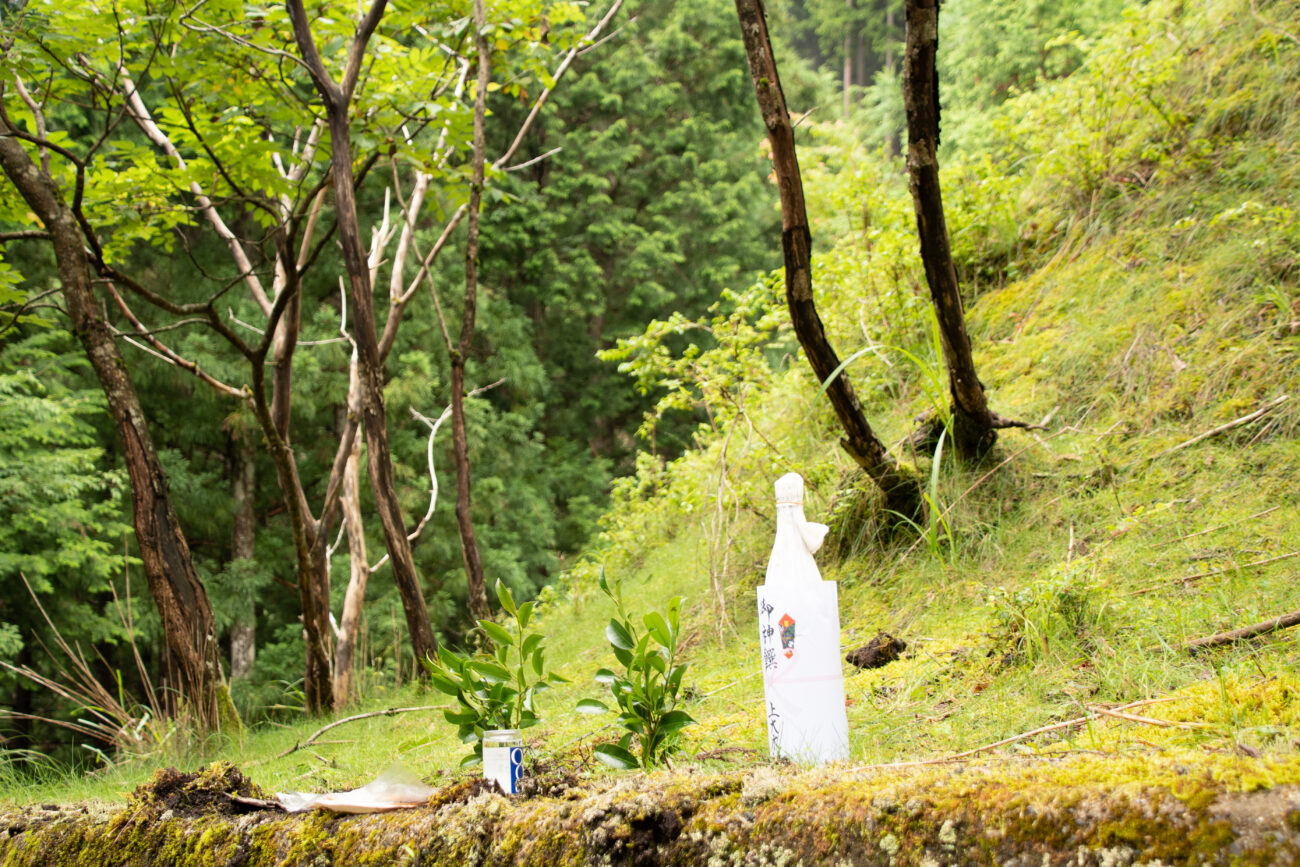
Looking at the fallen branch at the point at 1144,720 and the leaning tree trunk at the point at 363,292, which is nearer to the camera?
the fallen branch at the point at 1144,720

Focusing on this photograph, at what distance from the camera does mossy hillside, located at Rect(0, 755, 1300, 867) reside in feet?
2.02

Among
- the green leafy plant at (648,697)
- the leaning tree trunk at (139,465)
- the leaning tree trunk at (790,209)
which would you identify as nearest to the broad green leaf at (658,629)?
the green leafy plant at (648,697)

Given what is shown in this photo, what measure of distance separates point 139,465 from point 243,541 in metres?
7.90

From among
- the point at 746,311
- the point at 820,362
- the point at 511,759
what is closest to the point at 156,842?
the point at 511,759

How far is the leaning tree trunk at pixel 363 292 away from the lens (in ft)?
12.3

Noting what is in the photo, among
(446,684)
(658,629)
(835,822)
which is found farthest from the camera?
(446,684)

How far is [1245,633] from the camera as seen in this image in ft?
5.07

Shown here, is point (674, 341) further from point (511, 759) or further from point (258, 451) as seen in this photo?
point (511, 759)

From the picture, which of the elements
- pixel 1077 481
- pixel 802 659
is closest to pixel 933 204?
pixel 1077 481

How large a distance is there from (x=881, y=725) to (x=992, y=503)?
5.36ft

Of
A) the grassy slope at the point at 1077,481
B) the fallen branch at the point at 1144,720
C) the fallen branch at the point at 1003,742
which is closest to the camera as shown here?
the fallen branch at the point at 1003,742

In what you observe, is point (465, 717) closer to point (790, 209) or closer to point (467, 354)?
point (790, 209)

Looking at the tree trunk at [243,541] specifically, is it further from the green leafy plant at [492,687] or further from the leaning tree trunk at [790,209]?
the green leafy plant at [492,687]

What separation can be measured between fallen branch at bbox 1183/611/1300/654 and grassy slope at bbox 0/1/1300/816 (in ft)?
0.10
